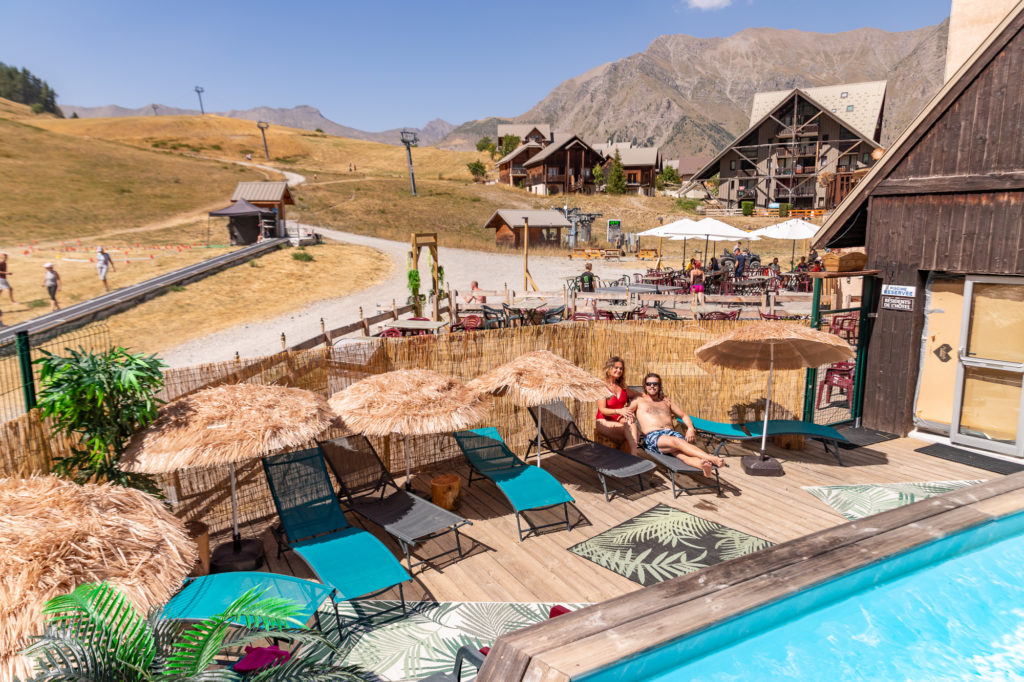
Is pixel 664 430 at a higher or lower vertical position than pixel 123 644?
lower

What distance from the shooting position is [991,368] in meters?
7.60

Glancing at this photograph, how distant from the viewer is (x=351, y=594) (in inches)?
168

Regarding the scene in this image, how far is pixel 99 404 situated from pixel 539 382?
3785 mm

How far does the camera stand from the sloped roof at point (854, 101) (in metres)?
46.9

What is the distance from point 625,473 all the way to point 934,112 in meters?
6.23

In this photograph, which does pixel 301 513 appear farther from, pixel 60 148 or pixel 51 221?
pixel 60 148

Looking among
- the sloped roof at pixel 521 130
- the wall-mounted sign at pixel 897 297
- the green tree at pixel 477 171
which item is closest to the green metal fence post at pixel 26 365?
the wall-mounted sign at pixel 897 297

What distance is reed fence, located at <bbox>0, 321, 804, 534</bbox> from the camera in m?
5.85

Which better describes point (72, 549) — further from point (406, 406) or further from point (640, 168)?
point (640, 168)

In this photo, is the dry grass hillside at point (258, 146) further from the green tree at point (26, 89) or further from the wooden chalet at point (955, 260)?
the wooden chalet at point (955, 260)

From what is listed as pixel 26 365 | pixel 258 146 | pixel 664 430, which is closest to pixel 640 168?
pixel 258 146

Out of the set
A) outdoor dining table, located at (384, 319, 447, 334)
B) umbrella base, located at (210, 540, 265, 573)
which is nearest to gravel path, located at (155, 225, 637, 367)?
outdoor dining table, located at (384, 319, 447, 334)

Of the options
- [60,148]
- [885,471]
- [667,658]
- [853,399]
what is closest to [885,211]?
[853,399]

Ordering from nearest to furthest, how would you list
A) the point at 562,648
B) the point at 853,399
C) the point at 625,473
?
1. the point at 562,648
2. the point at 625,473
3. the point at 853,399
